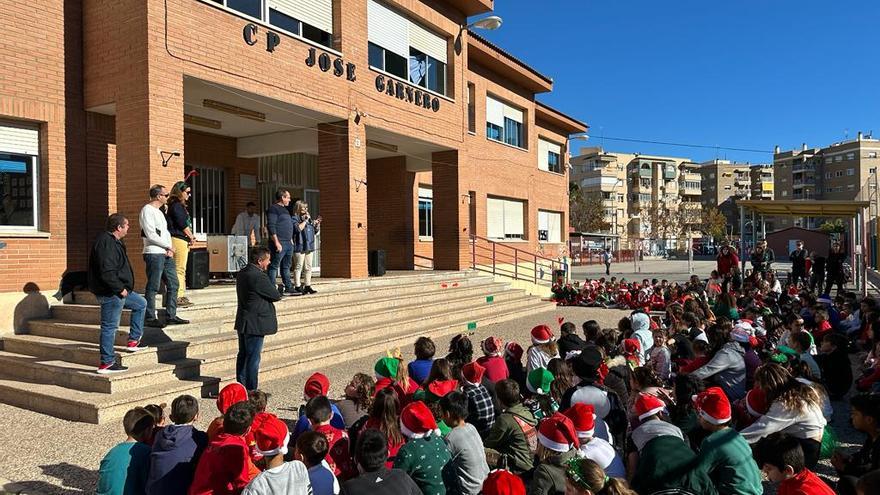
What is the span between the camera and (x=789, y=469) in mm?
3213

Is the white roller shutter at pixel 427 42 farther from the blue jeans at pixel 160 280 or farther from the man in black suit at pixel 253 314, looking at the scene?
the man in black suit at pixel 253 314

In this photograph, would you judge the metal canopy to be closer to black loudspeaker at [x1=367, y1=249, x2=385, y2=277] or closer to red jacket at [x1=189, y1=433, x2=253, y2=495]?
black loudspeaker at [x1=367, y1=249, x2=385, y2=277]

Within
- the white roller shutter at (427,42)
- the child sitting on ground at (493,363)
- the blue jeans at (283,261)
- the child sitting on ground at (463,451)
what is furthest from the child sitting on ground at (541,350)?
the white roller shutter at (427,42)

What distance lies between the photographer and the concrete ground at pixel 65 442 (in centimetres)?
454

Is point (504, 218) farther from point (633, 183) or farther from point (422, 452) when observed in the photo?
point (633, 183)

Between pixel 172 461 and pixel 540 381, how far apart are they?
3045mm

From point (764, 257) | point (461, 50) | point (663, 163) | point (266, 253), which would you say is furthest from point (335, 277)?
point (663, 163)

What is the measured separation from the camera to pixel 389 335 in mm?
10453

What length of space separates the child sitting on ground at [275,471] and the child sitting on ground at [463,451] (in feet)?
3.11

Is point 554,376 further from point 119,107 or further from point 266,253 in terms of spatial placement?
point 119,107

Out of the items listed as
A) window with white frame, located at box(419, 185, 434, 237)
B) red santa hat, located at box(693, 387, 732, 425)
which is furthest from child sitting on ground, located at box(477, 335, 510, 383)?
window with white frame, located at box(419, 185, 434, 237)

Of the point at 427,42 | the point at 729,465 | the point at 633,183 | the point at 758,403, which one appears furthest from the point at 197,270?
the point at 633,183

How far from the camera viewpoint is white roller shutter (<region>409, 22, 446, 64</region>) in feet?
48.1

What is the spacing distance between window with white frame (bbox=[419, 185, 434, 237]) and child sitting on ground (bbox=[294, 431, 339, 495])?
50.4 feet
